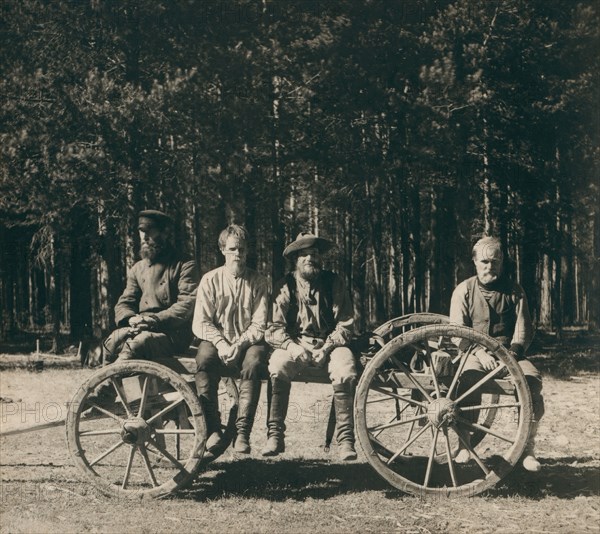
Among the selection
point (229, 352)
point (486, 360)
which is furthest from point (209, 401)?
point (486, 360)

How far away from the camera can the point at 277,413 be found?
17.2ft

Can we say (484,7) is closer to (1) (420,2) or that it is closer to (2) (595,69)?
(1) (420,2)

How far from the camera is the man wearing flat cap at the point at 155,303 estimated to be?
557 centimetres

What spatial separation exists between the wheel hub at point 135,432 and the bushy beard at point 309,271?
1683mm

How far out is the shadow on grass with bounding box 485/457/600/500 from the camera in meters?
5.16

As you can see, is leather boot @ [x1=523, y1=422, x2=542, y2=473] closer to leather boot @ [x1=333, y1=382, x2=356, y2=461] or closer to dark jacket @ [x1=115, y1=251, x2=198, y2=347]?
leather boot @ [x1=333, y1=382, x2=356, y2=461]

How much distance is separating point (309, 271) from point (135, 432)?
71.1 inches

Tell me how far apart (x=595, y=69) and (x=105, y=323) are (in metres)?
11.7

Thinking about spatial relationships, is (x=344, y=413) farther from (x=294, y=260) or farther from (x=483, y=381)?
(x=294, y=260)

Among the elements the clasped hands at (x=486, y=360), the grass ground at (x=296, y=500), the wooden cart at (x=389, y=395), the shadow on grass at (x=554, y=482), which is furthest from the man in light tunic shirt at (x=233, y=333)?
the shadow on grass at (x=554, y=482)

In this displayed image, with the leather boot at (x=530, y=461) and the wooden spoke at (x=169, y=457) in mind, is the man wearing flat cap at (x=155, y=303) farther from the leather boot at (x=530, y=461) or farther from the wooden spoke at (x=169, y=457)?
the leather boot at (x=530, y=461)

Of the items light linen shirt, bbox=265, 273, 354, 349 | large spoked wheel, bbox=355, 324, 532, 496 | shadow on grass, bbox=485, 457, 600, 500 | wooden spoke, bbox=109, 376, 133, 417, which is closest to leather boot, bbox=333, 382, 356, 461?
large spoked wheel, bbox=355, 324, 532, 496

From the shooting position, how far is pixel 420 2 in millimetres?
14945

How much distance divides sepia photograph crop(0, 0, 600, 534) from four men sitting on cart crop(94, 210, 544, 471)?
0.02m
